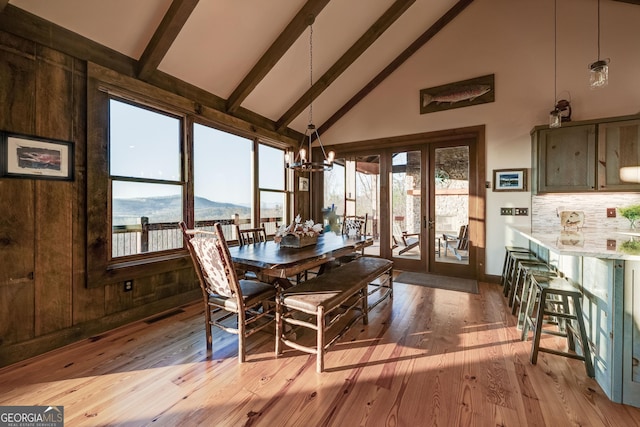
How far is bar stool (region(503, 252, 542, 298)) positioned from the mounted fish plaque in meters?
2.43

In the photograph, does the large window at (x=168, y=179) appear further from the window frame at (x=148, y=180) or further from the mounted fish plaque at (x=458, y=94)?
the mounted fish plaque at (x=458, y=94)

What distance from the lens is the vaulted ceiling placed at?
93.3 inches

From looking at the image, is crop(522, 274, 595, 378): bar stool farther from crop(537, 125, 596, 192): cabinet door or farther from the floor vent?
the floor vent

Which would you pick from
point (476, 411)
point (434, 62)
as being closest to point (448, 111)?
point (434, 62)

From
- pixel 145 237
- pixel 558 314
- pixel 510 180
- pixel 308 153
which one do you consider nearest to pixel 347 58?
pixel 308 153

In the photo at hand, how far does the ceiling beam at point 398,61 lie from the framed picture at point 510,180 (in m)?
2.55

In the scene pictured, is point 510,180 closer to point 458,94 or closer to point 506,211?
point 506,211

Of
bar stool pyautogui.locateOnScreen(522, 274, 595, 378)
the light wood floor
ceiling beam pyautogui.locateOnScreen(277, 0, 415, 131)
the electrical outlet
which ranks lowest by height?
the light wood floor

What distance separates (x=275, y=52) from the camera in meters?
3.46

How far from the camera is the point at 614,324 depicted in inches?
64.0

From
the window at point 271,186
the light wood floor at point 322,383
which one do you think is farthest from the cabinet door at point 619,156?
the window at point 271,186

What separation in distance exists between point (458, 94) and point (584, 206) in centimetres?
238

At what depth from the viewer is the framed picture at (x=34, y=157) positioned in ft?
6.77

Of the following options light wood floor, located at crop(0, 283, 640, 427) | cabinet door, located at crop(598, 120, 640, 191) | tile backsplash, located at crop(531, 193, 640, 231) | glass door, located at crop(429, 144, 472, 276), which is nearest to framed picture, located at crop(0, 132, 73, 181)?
light wood floor, located at crop(0, 283, 640, 427)
